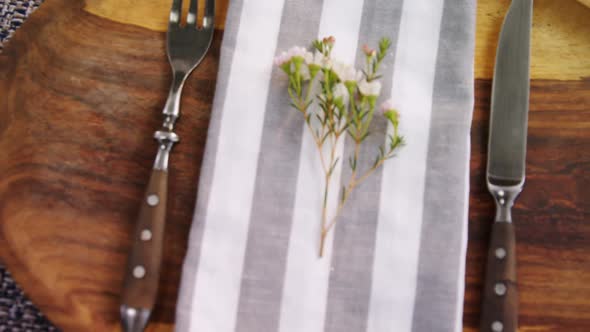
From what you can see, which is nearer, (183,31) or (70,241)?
(70,241)

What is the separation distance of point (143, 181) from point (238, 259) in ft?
0.53

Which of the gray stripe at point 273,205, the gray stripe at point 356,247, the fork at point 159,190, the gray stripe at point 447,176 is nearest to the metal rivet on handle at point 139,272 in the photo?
the fork at point 159,190

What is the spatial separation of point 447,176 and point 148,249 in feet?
1.22

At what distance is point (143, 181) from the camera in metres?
0.69

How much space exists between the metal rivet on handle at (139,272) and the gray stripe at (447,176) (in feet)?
1.04

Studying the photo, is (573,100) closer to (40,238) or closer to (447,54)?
(447,54)

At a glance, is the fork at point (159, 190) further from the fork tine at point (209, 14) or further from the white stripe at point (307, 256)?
the white stripe at point (307, 256)

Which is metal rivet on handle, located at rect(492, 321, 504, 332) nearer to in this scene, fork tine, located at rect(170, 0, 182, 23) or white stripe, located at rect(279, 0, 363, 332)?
white stripe, located at rect(279, 0, 363, 332)

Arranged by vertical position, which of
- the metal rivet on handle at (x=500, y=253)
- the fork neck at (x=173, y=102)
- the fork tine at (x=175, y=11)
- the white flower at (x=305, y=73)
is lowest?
the metal rivet on handle at (x=500, y=253)

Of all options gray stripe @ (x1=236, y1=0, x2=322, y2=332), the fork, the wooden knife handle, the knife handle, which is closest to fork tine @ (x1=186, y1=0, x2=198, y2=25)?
the fork

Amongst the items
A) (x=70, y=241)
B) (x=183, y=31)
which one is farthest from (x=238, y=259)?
(x=183, y=31)

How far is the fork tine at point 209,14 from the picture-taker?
2.53 feet

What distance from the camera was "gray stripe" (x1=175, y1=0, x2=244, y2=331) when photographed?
63 cm

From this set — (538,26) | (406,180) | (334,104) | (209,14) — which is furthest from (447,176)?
(209,14)
